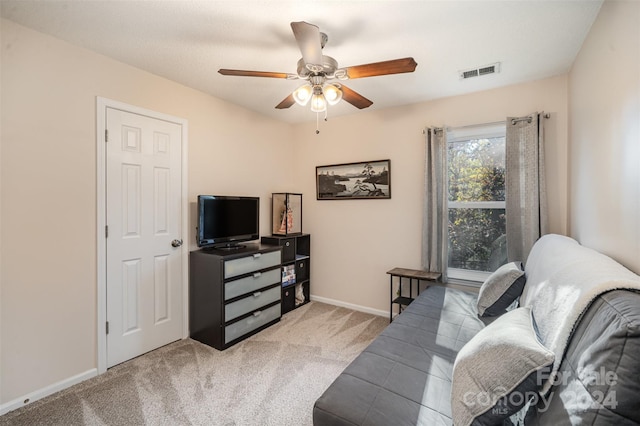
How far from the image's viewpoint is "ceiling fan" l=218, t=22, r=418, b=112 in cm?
156

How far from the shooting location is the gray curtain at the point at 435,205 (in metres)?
2.95

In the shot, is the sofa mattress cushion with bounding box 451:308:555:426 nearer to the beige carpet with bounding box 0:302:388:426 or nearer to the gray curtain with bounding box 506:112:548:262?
the beige carpet with bounding box 0:302:388:426

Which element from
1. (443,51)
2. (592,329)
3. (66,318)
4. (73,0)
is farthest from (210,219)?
(592,329)

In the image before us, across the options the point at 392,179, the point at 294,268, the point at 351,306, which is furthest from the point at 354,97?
the point at 351,306

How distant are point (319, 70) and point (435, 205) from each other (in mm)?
1862

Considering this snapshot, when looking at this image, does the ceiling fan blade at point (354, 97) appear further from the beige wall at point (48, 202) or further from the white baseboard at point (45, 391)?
the white baseboard at point (45, 391)

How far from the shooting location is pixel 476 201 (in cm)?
296

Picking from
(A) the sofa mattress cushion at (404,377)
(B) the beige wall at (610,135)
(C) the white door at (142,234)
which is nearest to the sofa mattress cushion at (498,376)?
(A) the sofa mattress cushion at (404,377)

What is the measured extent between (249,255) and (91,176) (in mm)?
1438

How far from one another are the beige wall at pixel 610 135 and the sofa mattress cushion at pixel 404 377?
0.95 meters

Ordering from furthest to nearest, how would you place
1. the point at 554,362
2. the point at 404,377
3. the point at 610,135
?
the point at 610,135 → the point at 404,377 → the point at 554,362

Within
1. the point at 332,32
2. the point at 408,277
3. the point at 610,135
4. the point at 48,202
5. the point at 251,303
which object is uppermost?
the point at 332,32

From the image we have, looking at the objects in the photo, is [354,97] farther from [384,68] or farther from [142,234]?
[142,234]

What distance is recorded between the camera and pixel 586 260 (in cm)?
126
